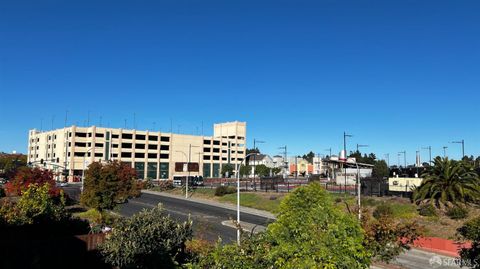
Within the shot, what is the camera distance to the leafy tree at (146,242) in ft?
52.5

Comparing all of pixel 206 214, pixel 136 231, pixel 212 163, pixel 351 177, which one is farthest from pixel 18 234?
pixel 212 163

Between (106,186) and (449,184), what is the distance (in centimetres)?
3315

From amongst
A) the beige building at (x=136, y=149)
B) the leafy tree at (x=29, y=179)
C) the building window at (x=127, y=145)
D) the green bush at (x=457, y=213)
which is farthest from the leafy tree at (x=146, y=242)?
the building window at (x=127, y=145)

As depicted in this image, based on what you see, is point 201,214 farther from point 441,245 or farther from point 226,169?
point 226,169

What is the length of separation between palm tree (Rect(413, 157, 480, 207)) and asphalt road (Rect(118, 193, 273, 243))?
1752 centimetres

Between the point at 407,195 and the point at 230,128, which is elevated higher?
the point at 230,128

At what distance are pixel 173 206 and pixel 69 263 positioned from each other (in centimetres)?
3539

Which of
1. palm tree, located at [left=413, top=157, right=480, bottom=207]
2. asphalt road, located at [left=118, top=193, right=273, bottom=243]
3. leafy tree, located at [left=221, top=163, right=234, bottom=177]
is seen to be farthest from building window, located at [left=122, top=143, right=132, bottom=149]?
palm tree, located at [left=413, top=157, right=480, bottom=207]

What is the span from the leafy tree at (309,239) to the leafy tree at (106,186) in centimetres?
2596

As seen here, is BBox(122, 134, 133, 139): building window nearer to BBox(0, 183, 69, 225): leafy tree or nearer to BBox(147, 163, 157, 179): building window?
BBox(147, 163, 157, 179): building window

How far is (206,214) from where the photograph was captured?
4947 cm

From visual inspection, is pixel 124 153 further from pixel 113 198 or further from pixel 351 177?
pixel 113 198

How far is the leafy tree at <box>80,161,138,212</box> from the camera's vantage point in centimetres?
3406

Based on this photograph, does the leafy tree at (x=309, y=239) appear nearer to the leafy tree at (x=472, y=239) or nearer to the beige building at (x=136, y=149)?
the leafy tree at (x=472, y=239)
